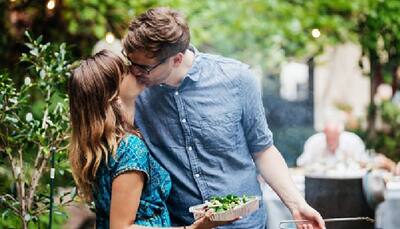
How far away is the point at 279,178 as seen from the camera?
3.10 meters

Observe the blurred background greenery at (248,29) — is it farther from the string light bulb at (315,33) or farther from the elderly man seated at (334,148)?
the elderly man seated at (334,148)

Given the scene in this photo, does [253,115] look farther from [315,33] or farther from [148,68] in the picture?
[315,33]

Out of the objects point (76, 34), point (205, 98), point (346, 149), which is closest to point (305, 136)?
point (346, 149)

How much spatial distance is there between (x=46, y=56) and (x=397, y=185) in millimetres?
3065

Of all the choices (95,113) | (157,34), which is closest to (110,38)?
(157,34)

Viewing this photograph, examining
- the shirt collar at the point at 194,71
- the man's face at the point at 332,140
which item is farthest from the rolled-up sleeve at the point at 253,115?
the man's face at the point at 332,140

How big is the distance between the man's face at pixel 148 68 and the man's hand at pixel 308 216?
2.31 ft

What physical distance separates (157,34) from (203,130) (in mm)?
437

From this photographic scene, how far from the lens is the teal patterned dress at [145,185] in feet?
8.59

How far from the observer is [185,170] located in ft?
9.77

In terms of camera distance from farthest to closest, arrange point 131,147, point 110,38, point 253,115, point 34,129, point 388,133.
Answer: point 388,133 < point 110,38 < point 34,129 < point 253,115 < point 131,147

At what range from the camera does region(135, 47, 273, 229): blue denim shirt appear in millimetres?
2984

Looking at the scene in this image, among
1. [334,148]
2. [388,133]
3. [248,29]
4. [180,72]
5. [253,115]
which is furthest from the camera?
[388,133]

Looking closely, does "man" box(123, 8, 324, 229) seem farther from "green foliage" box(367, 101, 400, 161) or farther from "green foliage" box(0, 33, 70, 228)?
"green foliage" box(367, 101, 400, 161)
